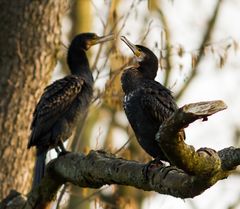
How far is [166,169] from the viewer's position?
5340 millimetres

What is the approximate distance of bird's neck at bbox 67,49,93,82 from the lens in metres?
9.42

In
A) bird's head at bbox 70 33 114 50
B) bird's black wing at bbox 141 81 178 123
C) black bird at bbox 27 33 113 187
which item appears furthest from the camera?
bird's head at bbox 70 33 114 50

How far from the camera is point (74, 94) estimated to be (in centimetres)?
884

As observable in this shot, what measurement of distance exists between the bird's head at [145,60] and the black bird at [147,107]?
10.7 inches

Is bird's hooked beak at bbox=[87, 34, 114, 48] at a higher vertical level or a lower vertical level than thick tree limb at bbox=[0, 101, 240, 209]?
higher

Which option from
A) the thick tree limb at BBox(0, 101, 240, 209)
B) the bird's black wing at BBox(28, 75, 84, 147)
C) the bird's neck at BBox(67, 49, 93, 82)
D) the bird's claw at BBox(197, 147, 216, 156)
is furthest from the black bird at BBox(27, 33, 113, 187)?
the bird's claw at BBox(197, 147, 216, 156)

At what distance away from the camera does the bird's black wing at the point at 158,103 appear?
6.54 m

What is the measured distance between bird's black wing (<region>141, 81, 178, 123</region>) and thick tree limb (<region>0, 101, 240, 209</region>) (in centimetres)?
47

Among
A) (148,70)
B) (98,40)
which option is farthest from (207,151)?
(98,40)

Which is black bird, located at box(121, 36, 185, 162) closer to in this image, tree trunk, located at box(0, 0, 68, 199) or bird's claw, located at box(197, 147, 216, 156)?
bird's claw, located at box(197, 147, 216, 156)

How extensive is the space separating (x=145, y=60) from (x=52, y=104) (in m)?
1.31

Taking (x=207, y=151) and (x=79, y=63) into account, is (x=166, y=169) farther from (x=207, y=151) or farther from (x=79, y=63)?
(x=79, y=63)

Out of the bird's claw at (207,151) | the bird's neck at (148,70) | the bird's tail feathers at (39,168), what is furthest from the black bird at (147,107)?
the bird's claw at (207,151)

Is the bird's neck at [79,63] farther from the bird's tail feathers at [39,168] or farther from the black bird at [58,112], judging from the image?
the bird's tail feathers at [39,168]
